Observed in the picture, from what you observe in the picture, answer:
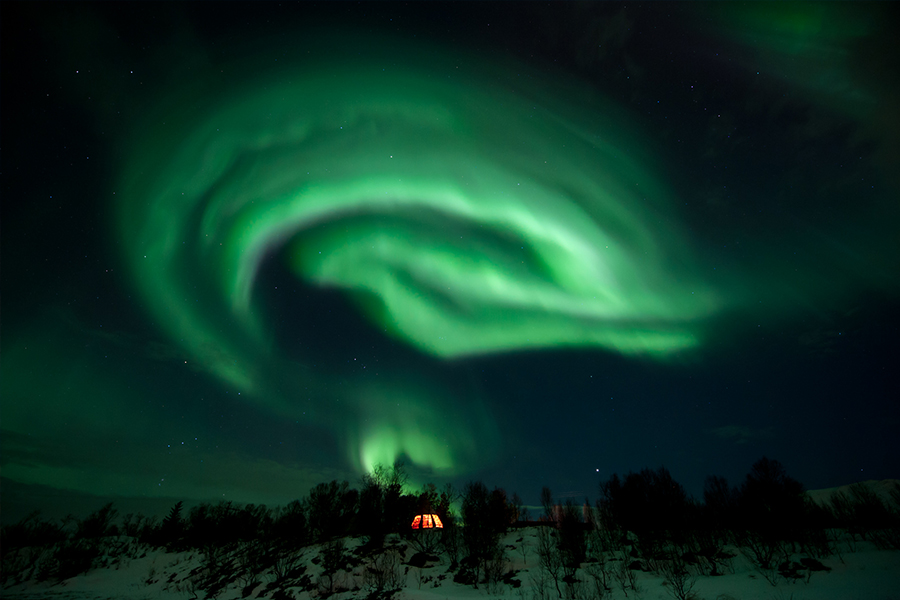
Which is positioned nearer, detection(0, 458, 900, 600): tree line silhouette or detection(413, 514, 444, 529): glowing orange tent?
detection(0, 458, 900, 600): tree line silhouette

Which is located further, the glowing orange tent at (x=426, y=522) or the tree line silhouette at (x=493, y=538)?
the glowing orange tent at (x=426, y=522)

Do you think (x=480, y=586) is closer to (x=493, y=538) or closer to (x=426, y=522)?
(x=493, y=538)

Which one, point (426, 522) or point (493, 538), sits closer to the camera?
point (493, 538)

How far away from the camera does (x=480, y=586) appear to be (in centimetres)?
2950

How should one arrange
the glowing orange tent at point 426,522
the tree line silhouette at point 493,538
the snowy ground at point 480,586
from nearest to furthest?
the snowy ground at point 480,586
the tree line silhouette at point 493,538
the glowing orange tent at point 426,522

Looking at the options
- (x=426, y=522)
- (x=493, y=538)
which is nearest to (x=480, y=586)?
(x=493, y=538)

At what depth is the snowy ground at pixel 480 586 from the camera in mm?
21094

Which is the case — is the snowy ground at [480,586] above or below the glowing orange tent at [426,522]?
below

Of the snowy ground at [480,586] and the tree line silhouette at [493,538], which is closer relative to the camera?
the snowy ground at [480,586]

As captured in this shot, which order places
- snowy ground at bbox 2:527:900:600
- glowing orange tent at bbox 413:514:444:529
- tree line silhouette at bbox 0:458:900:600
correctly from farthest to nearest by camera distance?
1. glowing orange tent at bbox 413:514:444:529
2. tree line silhouette at bbox 0:458:900:600
3. snowy ground at bbox 2:527:900:600

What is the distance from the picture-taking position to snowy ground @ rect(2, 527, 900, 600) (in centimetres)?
2109

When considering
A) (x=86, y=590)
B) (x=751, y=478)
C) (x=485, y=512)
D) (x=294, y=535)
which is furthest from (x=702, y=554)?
(x=86, y=590)

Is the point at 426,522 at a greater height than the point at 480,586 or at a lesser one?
greater

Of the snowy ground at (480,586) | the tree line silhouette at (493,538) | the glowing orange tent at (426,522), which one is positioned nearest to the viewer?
the snowy ground at (480,586)
